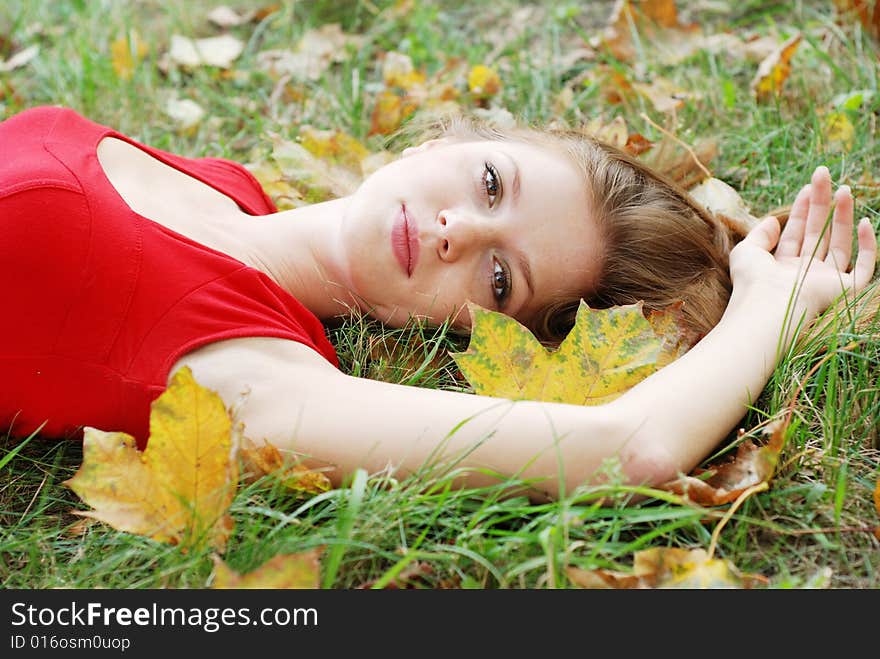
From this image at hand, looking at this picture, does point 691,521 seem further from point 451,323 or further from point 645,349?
point 451,323

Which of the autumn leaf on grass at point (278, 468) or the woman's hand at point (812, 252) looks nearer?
the autumn leaf on grass at point (278, 468)

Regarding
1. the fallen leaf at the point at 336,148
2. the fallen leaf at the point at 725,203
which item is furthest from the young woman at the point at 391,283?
the fallen leaf at the point at 336,148

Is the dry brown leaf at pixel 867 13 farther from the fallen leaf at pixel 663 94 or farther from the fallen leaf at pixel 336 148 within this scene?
the fallen leaf at pixel 336 148

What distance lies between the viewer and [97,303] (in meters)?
1.65

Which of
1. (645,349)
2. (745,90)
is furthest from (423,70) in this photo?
(645,349)

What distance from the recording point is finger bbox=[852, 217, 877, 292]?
2080mm

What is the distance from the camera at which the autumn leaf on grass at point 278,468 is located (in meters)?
1.53

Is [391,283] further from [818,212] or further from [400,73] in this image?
[400,73]

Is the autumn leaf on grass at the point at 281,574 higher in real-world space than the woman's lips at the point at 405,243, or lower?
lower

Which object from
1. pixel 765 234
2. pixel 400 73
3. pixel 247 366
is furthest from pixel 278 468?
pixel 400 73
